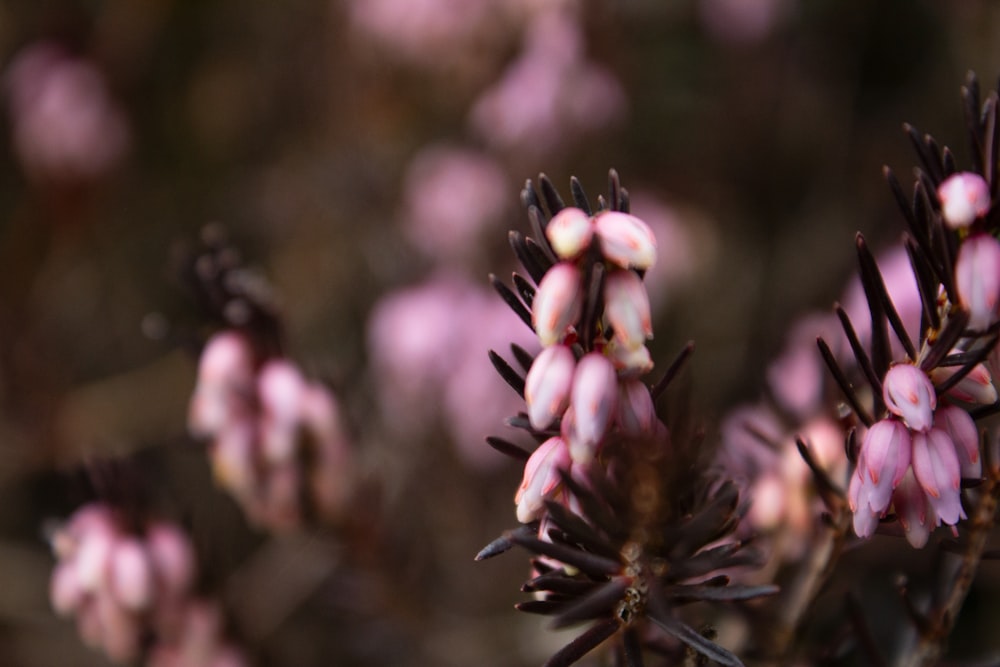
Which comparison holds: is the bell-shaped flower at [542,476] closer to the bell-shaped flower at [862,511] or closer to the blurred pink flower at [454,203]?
the bell-shaped flower at [862,511]

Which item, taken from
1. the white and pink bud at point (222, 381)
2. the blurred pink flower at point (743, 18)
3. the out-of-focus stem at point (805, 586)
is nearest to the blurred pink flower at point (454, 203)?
the blurred pink flower at point (743, 18)

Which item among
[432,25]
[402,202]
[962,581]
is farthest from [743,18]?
[962,581]

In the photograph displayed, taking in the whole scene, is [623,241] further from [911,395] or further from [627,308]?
[911,395]

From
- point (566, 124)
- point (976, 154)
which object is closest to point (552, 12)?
point (566, 124)

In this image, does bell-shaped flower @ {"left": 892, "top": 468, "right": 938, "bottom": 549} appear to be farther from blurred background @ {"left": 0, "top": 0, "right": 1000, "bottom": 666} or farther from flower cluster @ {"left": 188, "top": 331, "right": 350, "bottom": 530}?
blurred background @ {"left": 0, "top": 0, "right": 1000, "bottom": 666}

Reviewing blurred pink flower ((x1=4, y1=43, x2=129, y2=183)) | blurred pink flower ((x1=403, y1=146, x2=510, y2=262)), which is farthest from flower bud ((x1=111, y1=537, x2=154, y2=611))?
blurred pink flower ((x1=4, y1=43, x2=129, y2=183))

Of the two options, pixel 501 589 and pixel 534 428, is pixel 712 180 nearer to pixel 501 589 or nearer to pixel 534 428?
pixel 501 589
